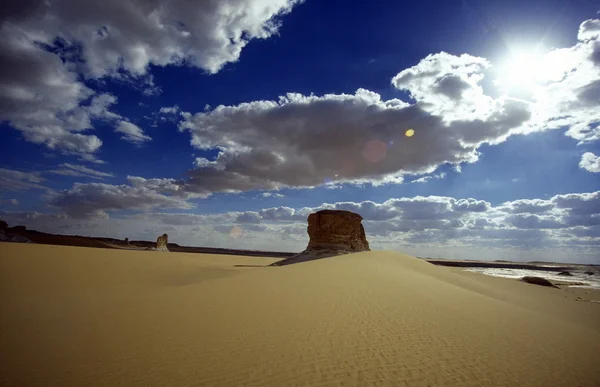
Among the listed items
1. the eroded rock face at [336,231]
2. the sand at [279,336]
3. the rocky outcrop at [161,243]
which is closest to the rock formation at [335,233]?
the eroded rock face at [336,231]

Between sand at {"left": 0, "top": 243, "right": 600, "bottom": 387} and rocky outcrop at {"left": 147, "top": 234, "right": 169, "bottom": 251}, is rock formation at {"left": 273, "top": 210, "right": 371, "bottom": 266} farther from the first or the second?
rocky outcrop at {"left": 147, "top": 234, "right": 169, "bottom": 251}

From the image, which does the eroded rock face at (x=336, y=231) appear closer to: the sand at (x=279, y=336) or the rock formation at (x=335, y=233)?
the rock formation at (x=335, y=233)

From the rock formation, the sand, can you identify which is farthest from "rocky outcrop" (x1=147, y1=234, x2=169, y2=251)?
the sand

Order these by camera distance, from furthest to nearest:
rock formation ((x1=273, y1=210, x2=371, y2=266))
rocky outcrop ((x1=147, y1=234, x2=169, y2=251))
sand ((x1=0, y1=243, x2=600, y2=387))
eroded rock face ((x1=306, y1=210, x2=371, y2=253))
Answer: rocky outcrop ((x1=147, y1=234, x2=169, y2=251)), eroded rock face ((x1=306, y1=210, x2=371, y2=253)), rock formation ((x1=273, y1=210, x2=371, y2=266)), sand ((x1=0, y1=243, x2=600, y2=387))

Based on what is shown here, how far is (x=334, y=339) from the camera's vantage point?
280 inches

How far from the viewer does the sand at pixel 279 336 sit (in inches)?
221

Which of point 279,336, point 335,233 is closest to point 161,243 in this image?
point 335,233

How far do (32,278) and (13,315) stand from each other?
594 cm

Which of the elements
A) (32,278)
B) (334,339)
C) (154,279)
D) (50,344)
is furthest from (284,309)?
(32,278)

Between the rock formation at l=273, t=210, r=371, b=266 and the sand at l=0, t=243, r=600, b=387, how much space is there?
19923mm

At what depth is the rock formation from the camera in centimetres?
3431

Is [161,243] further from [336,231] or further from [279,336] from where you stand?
[279,336]

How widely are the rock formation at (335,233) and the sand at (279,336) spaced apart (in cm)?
1992

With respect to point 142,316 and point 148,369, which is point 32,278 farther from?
point 148,369
